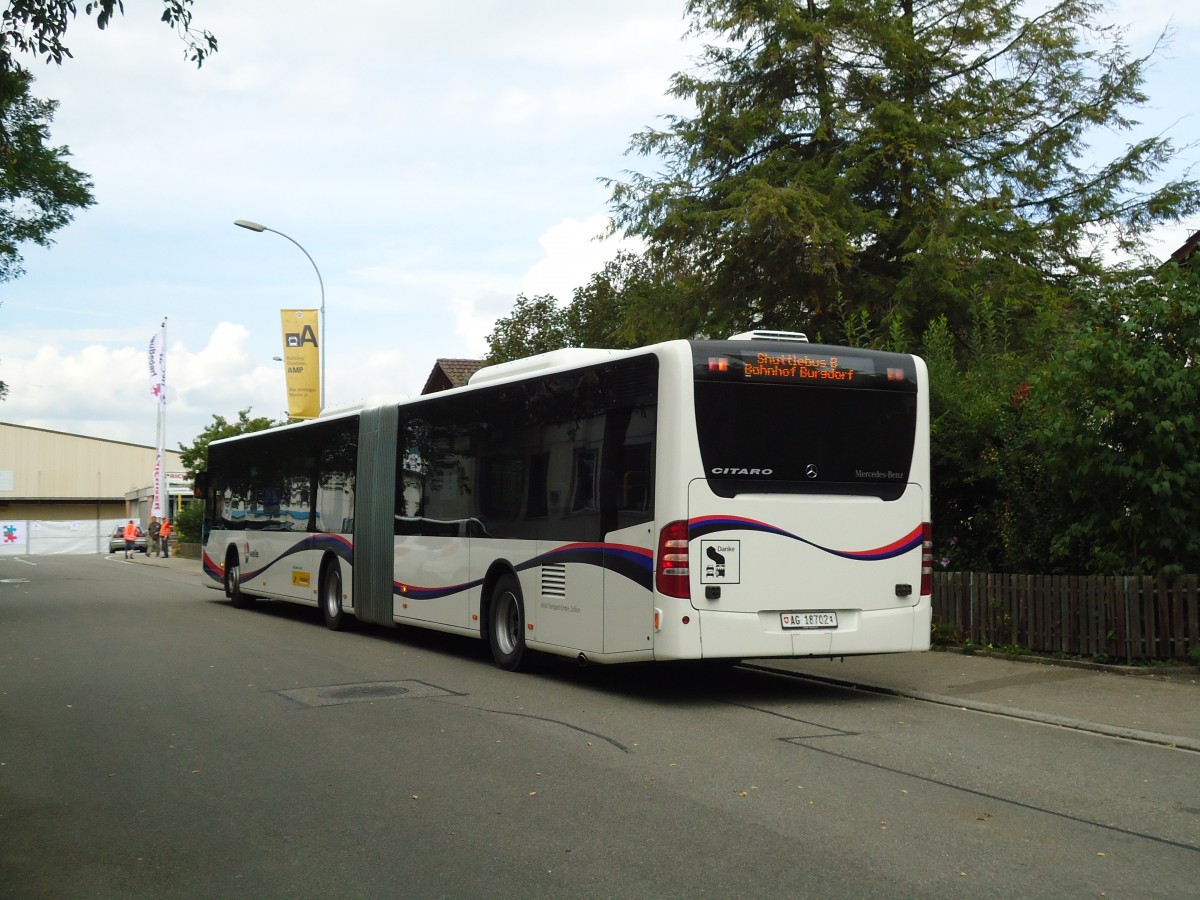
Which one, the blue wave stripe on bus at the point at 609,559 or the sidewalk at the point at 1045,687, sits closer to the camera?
the sidewalk at the point at 1045,687

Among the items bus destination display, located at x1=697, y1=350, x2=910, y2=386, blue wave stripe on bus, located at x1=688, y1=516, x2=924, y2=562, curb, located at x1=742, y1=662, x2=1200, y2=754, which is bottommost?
curb, located at x1=742, y1=662, x2=1200, y2=754

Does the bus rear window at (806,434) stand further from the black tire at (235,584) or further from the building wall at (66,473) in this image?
the building wall at (66,473)

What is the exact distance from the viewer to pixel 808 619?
10.8 meters

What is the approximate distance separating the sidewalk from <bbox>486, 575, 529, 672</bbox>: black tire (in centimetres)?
256

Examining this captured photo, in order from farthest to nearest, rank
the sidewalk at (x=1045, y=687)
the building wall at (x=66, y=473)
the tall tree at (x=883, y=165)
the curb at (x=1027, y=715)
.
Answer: the building wall at (x=66, y=473) < the tall tree at (x=883, y=165) < the sidewalk at (x=1045, y=687) < the curb at (x=1027, y=715)

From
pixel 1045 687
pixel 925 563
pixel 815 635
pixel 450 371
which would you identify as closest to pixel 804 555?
pixel 815 635

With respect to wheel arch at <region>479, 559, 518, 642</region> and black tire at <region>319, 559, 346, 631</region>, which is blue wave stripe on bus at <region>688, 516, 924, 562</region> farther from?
black tire at <region>319, 559, 346, 631</region>

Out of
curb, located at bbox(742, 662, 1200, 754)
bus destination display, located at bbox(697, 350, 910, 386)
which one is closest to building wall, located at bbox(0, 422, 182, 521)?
curb, located at bbox(742, 662, 1200, 754)

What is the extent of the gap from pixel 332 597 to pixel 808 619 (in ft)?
31.0

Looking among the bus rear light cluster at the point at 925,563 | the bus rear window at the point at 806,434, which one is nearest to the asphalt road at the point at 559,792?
the bus rear light cluster at the point at 925,563

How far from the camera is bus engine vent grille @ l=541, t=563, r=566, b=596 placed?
1191cm

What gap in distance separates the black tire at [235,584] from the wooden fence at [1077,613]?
1354 cm

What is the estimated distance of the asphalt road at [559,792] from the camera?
561 centimetres

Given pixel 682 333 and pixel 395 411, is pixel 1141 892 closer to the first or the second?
pixel 395 411
